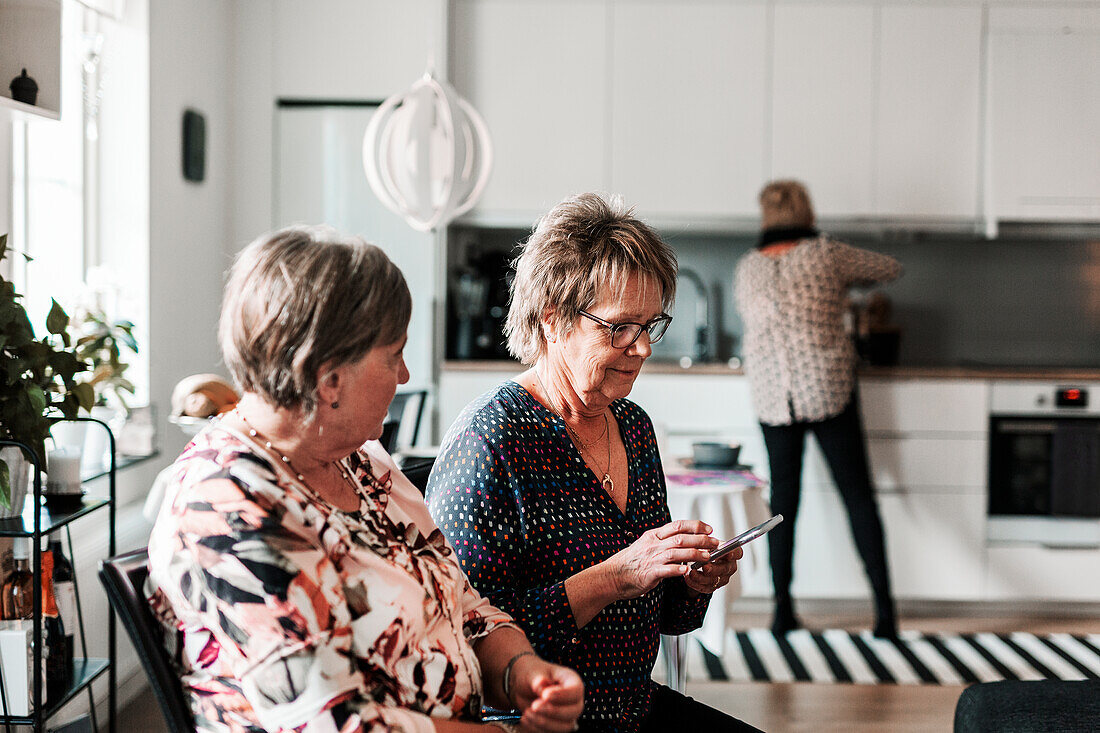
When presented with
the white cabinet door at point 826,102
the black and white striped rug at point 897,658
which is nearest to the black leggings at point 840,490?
the black and white striped rug at point 897,658

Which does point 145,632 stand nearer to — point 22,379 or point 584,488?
point 584,488

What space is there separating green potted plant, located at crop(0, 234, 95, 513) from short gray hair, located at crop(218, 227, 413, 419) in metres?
0.87

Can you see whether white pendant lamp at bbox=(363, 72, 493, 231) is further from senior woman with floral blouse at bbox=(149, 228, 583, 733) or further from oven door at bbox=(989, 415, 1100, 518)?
oven door at bbox=(989, 415, 1100, 518)

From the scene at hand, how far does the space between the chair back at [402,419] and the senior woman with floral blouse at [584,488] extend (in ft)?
1.20

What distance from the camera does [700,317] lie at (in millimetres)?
4707

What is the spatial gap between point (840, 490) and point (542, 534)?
2.61m

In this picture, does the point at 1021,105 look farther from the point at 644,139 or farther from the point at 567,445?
the point at 567,445

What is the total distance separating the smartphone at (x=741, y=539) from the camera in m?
1.32

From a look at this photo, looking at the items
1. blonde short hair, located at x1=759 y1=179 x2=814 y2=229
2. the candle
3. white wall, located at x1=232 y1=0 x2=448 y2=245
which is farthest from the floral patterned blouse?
white wall, located at x1=232 y1=0 x2=448 y2=245

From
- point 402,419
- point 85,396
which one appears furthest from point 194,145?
point 85,396

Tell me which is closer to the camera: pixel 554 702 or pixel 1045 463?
pixel 554 702

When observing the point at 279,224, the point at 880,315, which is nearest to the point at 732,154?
the point at 880,315

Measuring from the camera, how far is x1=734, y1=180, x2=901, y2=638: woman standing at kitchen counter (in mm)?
3740

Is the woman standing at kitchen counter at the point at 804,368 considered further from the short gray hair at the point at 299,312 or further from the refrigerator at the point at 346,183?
the short gray hair at the point at 299,312
